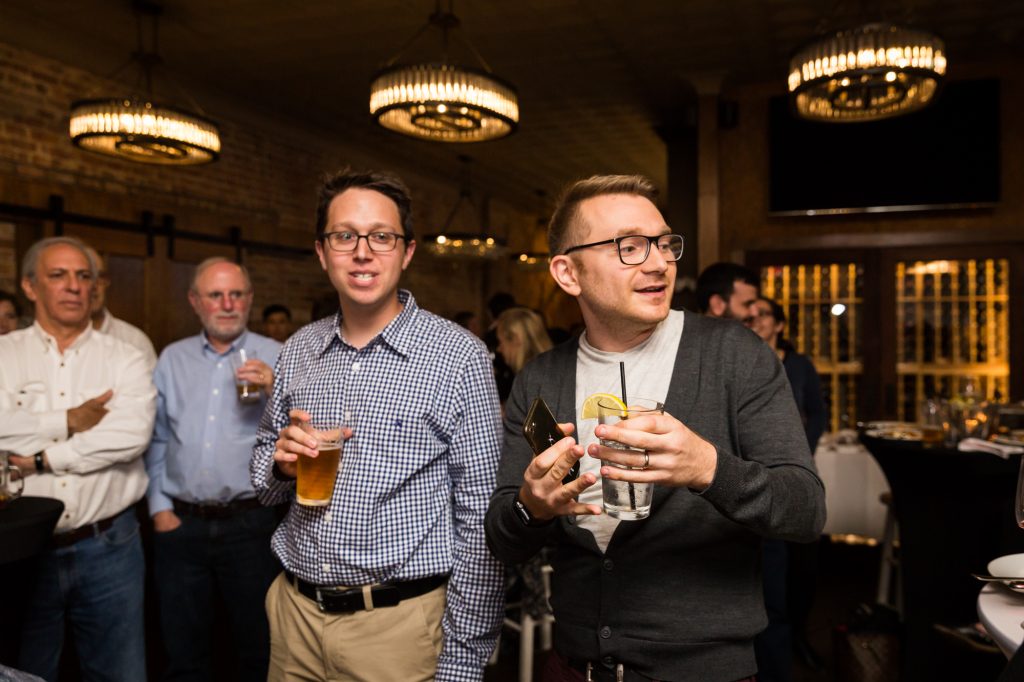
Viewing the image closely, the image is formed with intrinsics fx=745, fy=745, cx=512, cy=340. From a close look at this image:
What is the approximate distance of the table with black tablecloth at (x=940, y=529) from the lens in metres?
2.98

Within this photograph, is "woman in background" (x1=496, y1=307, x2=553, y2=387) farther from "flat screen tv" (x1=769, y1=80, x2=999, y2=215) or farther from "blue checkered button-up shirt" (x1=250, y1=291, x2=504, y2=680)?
"flat screen tv" (x1=769, y1=80, x2=999, y2=215)

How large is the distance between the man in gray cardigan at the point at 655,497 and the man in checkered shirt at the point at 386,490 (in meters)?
0.26

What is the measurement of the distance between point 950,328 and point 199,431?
244 inches

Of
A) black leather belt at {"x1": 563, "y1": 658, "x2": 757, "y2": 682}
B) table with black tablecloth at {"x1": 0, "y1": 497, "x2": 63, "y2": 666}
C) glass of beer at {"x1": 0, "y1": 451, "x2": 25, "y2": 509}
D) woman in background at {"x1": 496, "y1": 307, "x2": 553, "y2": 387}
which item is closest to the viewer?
black leather belt at {"x1": 563, "y1": 658, "x2": 757, "y2": 682}

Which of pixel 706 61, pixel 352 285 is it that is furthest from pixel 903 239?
pixel 352 285

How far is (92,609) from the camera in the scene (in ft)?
8.16

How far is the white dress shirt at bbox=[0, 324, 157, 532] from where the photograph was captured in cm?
240

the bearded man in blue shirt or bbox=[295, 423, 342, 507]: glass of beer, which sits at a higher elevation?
bbox=[295, 423, 342, 507]: glass of beer

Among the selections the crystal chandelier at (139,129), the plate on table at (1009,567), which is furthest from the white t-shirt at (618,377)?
the crystal chandelier at (139,129)

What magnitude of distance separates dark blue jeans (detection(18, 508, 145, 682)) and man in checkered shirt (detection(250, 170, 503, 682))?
0.94m

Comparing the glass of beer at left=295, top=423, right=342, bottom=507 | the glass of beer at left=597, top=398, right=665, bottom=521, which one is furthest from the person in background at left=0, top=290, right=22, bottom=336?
the glass of beer at left=597, top=398, right=665, bottom=521

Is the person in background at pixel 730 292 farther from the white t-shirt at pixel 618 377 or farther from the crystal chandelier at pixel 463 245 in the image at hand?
the crystal chandelier at pixel 463 245

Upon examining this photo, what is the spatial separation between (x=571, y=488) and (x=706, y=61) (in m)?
5.75

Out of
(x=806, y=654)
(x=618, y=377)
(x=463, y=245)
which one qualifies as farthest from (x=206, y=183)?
(x=618, y=377)
